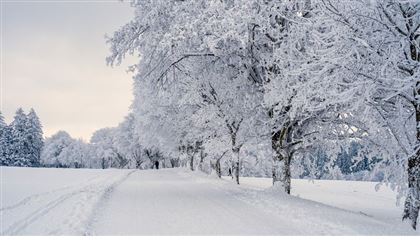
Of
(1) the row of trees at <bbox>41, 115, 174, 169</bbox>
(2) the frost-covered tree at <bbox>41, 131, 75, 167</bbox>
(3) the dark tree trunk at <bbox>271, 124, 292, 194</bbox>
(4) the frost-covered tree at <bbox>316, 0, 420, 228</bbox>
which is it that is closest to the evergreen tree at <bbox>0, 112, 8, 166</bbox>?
(1) the row of trees at <bbox>41, 115, 174, 169</bbox>

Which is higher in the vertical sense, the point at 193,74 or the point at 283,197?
the point at 193,74

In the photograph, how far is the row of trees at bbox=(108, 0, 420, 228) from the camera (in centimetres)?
941

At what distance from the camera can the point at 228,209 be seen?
11.9 metres

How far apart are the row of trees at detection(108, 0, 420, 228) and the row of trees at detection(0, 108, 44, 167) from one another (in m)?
57.3

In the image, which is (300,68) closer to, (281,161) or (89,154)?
(281,161)

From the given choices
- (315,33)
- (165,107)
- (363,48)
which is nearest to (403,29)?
(363,48)

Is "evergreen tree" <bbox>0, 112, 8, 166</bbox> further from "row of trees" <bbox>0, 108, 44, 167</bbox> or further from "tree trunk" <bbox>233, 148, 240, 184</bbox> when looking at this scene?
"tree trunk" <bbox>233, 148, 240, 184</bbox>

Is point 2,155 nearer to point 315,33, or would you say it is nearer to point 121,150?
point 121,150

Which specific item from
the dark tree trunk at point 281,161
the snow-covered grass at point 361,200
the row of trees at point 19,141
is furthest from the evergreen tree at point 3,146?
the dark tree trunk at point 281,161

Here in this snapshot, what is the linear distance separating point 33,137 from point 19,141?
261 centimetres

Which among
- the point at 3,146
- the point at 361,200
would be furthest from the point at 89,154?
the point at 361,200

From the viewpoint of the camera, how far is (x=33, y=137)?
74.1 m

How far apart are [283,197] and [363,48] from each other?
619cm

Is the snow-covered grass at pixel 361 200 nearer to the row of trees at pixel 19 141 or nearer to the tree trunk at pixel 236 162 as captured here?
the tree trunk at pixel 236 162
